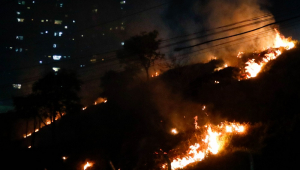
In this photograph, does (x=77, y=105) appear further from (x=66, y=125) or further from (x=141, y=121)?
A: (x=141, y=121)

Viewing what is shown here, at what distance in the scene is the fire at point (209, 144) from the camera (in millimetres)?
11117

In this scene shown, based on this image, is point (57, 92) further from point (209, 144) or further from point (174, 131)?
point (209, 144)

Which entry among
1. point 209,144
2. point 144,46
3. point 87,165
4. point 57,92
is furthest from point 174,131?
point 144,46

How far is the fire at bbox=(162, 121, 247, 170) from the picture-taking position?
11.1 metres

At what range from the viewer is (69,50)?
3002 inches

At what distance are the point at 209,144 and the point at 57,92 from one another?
19876 millimetres

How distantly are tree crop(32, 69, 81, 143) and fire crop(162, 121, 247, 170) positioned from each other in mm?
17538

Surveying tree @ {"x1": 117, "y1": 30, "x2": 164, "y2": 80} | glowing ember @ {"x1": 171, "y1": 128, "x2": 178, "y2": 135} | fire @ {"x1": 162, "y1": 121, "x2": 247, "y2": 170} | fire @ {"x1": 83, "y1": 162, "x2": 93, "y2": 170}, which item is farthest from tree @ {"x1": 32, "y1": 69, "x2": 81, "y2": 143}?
fire @ {"x1": 162, "y1": 121, "x2": 247, "y2": 170}

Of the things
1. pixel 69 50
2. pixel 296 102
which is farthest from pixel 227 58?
pixel 69 50

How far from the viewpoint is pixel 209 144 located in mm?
11438

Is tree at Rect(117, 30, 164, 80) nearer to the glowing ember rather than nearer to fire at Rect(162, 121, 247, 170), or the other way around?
the glowing ember

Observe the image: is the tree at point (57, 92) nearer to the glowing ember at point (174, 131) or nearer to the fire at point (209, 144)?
the glowing ember at point (174, 131)

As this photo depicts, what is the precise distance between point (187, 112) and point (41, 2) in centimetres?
8258

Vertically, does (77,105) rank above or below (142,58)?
below
